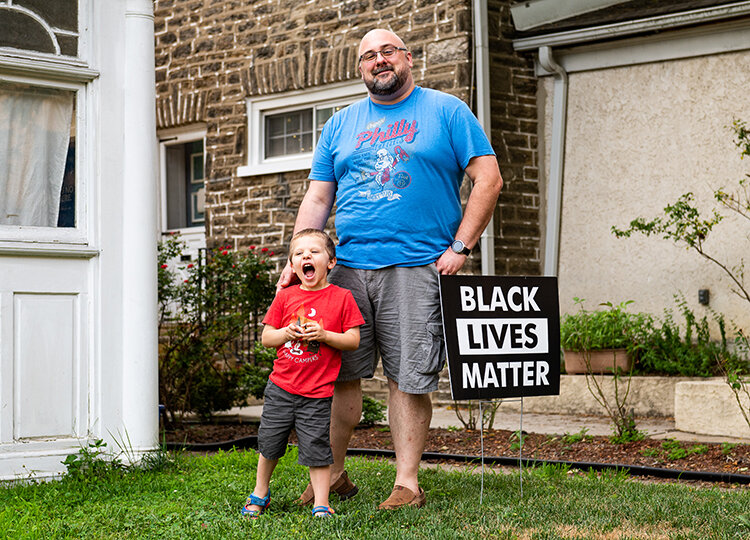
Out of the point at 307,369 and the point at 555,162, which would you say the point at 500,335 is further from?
the point at 555,162

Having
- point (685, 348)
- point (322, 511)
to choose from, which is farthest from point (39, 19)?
point (685, 348)

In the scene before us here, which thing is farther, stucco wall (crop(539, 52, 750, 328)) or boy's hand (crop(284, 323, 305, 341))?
stucco wall (crop(539, 52, 750, 328))

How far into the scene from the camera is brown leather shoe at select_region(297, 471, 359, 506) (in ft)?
13.6


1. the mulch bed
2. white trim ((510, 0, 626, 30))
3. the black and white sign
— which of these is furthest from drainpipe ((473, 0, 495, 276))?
the black and white sign

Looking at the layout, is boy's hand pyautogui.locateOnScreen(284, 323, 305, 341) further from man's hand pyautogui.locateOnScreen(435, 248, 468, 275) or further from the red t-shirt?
man's hand pyautogui.locateOnScreen(435, 248, 468, 275)

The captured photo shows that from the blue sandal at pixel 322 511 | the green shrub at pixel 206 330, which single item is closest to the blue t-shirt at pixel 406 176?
the blue sandal at pixel 322 511

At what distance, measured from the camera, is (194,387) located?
24.5 feet

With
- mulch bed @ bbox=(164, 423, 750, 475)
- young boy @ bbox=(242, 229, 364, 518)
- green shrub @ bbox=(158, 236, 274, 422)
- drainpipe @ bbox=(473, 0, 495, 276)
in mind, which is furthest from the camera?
drainpipe @ bbox=(473, 0, 495, 276)

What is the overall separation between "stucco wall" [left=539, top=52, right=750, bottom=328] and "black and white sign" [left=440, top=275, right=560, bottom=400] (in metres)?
3.93

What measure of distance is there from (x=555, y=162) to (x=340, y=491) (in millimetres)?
5368

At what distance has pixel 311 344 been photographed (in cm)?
390

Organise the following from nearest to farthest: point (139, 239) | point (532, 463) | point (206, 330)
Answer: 1. point (139, 239)
2. point (532, 463)
3. point (206, 330)

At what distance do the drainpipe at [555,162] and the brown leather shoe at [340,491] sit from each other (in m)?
4.90

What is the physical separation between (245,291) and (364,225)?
3.96 metres
